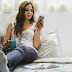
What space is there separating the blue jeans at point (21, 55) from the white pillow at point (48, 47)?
0.19 m

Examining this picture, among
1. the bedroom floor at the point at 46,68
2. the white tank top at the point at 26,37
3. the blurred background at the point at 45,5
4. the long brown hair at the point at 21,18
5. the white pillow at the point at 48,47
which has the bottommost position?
the bedroom floor at the point at 46,68

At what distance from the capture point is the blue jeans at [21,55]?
1254mm

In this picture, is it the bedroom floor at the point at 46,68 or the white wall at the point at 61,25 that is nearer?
the bedroom floor at the point at 46,68

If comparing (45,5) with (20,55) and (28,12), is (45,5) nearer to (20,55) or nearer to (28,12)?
(28,12)

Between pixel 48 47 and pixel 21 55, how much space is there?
47cm

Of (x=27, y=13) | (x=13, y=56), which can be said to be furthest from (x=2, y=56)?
(x=27, y=13)

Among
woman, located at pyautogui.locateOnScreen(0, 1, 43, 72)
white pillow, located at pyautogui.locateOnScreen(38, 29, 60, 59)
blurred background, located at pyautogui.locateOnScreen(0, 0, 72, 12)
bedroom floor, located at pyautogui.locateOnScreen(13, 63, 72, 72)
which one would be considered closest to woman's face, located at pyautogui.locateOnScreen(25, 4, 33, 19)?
woman, located at pyautogui.locateOnScreen(0, 1, 43, 72)

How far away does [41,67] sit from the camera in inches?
51.7

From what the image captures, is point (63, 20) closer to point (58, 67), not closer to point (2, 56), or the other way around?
point (58, 67)

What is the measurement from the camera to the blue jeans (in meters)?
1.25

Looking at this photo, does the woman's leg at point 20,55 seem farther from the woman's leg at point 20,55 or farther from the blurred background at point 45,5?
the blurred background at point 45,5

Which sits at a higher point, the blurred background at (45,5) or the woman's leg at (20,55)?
the blurred background at (45,5)

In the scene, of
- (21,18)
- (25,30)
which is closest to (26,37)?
(25,30)

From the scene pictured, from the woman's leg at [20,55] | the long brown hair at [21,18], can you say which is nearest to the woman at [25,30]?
the long brown hair at [21,18]
